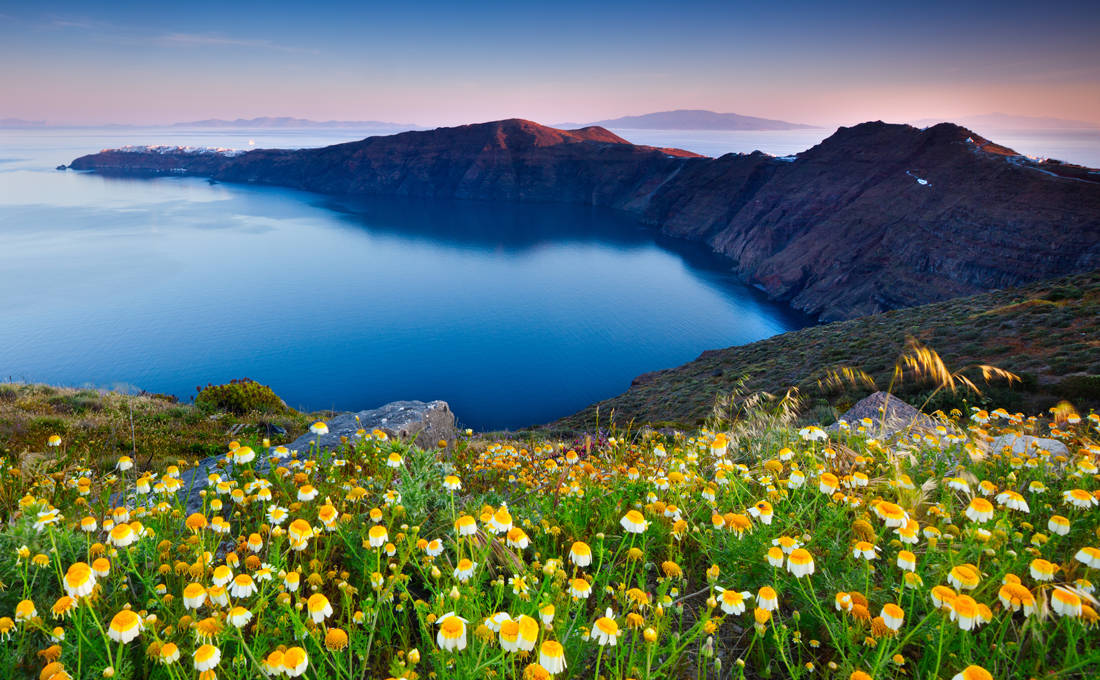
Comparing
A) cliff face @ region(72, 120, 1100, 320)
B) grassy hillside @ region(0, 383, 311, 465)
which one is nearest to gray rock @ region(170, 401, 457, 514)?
grassy hillside @ region(0, 383, 311, 465)

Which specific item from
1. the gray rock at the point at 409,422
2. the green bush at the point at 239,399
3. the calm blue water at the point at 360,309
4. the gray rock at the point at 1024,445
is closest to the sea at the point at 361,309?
the calm blue water at the point at 360,309

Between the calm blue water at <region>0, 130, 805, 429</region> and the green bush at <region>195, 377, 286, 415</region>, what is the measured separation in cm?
3609

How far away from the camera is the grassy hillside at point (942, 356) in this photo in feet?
60.3

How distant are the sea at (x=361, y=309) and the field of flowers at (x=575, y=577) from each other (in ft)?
90.4

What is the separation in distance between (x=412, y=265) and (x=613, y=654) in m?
127

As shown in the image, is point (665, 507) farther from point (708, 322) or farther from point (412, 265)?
point (412, 265)

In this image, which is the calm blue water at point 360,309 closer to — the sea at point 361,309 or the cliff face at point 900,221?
the sea at point 361,309

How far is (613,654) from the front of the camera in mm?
2635

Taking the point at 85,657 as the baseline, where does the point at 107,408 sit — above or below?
below

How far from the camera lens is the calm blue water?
6406 cm

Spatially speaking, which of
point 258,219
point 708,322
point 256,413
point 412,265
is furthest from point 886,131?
point 258,219

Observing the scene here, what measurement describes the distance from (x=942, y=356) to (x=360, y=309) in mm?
84092

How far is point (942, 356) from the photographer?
2673cm

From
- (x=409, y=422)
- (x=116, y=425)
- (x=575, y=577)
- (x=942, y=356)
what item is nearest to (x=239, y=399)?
(x=116, y=425)
